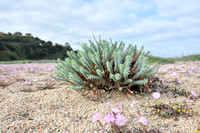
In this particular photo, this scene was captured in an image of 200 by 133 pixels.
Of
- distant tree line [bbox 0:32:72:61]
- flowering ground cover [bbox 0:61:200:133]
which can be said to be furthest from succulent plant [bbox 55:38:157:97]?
distant tree line [bbox 0:32:72:61]

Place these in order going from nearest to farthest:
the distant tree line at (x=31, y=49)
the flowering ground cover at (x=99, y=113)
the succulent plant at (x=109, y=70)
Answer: the flowering ground cover at (x=99, y=113), the succulent plant at (x=109, y=70), the distant tree line at (x=31, y=49)

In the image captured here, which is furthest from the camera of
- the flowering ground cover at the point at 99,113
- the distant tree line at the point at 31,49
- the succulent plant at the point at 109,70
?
the distant tree line at the point at 31,49

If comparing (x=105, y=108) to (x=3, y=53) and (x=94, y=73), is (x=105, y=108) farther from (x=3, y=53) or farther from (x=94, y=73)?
(x=3, y=53)

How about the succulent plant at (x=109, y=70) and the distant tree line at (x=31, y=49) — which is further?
the distant tree line at (x=31, y=49)

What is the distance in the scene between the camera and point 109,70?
2844 mm

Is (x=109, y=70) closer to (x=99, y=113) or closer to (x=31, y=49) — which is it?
(x=99, y=113)

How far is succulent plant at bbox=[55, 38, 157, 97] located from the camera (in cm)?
279

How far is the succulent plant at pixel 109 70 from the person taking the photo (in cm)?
279

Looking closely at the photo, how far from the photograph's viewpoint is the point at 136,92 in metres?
3.13

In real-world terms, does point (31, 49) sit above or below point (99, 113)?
above

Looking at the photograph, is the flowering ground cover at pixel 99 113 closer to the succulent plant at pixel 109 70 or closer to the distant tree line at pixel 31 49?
the succulent plant at pixel 109 70

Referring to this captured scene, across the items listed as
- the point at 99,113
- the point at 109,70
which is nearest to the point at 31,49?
the point at 109,70

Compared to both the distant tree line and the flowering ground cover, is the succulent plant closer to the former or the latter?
the flowering ground cover

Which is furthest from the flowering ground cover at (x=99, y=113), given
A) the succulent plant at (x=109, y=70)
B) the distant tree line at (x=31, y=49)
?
the distant tree line at (x=31, y=49)
